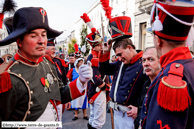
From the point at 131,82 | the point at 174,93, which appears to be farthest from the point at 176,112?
the point at 131,82

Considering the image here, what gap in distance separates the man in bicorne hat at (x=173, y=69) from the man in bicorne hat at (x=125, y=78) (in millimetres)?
1253

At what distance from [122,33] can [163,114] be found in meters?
1.81

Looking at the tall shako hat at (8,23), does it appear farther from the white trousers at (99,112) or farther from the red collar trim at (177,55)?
the white trousers at (99,112)

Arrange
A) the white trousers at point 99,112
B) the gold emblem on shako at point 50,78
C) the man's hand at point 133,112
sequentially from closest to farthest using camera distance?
1. the gold emblem on shako at point 50,78
2. the man's hand at point 133,112
3. the white trousers at point 99,112

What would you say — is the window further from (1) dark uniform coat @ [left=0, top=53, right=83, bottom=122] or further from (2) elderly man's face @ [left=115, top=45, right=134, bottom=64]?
(1) dark uniform coat @ [left=0, top=53, right=83, bottom=122]

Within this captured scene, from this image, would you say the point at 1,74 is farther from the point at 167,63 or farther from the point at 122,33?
the point at 122,33

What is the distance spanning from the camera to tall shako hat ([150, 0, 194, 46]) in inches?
48.9

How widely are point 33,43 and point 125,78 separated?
1.61 m

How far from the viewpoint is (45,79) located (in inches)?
74.3

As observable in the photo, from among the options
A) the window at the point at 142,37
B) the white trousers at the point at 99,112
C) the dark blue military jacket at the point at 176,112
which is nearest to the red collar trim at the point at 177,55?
the dark blue military jacket at the point at 176,112

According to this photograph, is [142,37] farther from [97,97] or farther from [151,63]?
[151,63]

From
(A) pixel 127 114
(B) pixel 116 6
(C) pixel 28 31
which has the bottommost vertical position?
(A) pixel 127 114

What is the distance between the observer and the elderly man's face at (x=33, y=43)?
167cm

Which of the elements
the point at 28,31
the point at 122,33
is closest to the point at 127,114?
the point at 122,33
